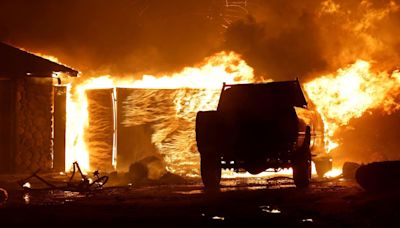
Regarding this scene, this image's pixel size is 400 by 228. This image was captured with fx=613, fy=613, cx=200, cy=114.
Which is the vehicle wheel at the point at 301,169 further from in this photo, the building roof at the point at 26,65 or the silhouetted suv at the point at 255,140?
the building roof at the point at 26,65

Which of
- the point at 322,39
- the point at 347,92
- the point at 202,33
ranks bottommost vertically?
the point at 347,92

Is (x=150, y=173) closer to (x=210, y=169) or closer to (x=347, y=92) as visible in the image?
(x=210, y=169)

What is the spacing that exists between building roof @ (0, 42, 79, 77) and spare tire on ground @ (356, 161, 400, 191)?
990cm

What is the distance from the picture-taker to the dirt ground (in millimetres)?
8062

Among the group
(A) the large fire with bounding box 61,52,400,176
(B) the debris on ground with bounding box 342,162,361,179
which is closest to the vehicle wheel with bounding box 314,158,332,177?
(B) the debris on ground with bounding box 342,162,361,179

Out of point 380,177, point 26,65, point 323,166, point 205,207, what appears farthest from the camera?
point 26,65

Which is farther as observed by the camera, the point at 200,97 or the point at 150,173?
the point at 200,97

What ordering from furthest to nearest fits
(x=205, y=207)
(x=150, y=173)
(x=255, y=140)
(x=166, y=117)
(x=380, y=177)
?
(x=166, y=117), (x=150, y=173), (x=255, y=140), (x=380, y=177), (x=205, y=207)

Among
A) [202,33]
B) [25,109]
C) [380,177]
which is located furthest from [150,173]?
[202,33]

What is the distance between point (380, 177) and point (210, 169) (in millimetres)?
3660

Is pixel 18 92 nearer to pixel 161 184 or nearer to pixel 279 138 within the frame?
pixel 161 184

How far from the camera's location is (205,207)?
9.68 m

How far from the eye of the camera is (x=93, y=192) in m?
13.2

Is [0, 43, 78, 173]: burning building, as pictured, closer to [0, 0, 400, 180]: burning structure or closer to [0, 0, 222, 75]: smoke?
[0, 0, 400, 180]: burning structure
